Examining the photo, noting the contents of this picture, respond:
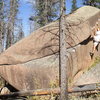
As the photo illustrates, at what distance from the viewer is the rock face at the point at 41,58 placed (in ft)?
33.8

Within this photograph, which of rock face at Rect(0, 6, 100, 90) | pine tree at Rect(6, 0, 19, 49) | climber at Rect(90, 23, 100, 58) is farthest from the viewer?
pine tree at Rect(6, 0, 19, 49)

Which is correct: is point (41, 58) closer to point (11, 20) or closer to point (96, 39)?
point (96, 39)

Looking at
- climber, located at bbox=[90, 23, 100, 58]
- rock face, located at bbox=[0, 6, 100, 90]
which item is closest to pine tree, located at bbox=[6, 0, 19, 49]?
climber, located at bbox=[90, 23, 100, 58]

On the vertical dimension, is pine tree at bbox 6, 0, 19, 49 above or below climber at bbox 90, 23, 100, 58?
above

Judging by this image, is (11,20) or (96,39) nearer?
(96,39)

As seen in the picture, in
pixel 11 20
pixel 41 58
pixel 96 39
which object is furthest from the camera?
pixel 11 20

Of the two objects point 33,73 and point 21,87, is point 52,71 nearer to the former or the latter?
point 33,73

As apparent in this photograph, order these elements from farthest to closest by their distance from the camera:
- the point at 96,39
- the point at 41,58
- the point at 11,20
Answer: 1. the point at 11,20
2. the point at 96,39
3. the point at 41,58

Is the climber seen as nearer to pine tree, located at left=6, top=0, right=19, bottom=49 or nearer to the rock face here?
the rock face

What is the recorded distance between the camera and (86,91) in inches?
363

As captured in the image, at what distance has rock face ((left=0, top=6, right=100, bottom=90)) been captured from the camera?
10312 millimetres

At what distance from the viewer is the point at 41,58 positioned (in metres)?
10.8

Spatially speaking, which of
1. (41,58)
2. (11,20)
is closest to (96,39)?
(41,58)

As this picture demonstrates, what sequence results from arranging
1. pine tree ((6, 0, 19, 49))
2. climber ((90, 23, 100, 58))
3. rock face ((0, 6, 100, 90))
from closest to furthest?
rock face ((0, 6, 100, 90)) → climber ((90, 23, 100, 58)) → pine tree ((6, 0, 19, 49))
